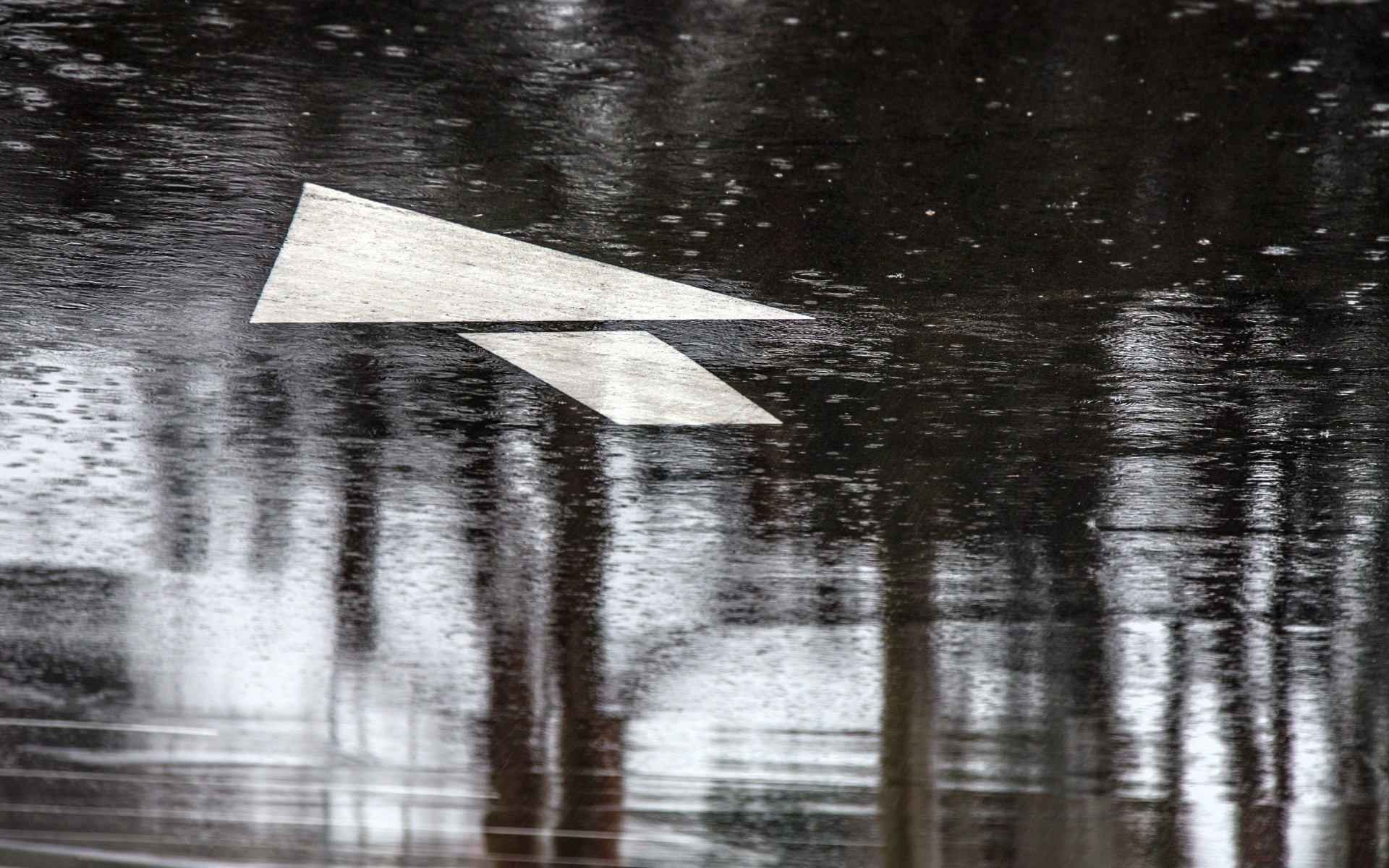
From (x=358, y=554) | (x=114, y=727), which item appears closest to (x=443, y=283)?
(x=358, y=554)

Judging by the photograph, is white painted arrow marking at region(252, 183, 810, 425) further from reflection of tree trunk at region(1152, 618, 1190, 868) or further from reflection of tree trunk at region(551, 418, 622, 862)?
reflection of tree trunk at region(1152, 618, 1190, 868)

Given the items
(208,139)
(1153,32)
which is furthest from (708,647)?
(1153,32)

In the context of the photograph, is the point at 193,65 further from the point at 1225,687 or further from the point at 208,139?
the point at 1225,687

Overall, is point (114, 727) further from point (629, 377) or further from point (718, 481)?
point (629, 377)

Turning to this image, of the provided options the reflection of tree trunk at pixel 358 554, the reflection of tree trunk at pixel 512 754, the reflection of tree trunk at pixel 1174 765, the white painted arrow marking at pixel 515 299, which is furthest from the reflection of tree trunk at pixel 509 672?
the reflection of tree trunk at pixel 1174 765

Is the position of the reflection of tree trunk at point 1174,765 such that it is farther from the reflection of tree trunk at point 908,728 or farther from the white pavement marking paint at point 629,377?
the white pavement marking paint at point 629,377

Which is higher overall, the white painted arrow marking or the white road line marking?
the white painted arrow marking

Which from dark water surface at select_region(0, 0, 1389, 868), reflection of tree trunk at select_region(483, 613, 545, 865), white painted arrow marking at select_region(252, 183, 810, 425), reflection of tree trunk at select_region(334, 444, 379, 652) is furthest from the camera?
white painted arrow marking at select_region(252, 183, 810, 425)

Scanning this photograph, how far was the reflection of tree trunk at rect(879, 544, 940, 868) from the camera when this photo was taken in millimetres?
2836

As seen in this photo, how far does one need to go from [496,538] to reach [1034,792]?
129 centimetres

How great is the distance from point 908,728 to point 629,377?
1633 millimetres

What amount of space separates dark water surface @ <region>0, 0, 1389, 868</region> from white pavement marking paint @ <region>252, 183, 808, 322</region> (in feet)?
0.33

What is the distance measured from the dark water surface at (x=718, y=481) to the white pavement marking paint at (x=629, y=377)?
7cm

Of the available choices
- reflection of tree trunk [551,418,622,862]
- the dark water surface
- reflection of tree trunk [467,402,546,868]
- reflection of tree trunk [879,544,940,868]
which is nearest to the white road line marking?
the dark water surface
